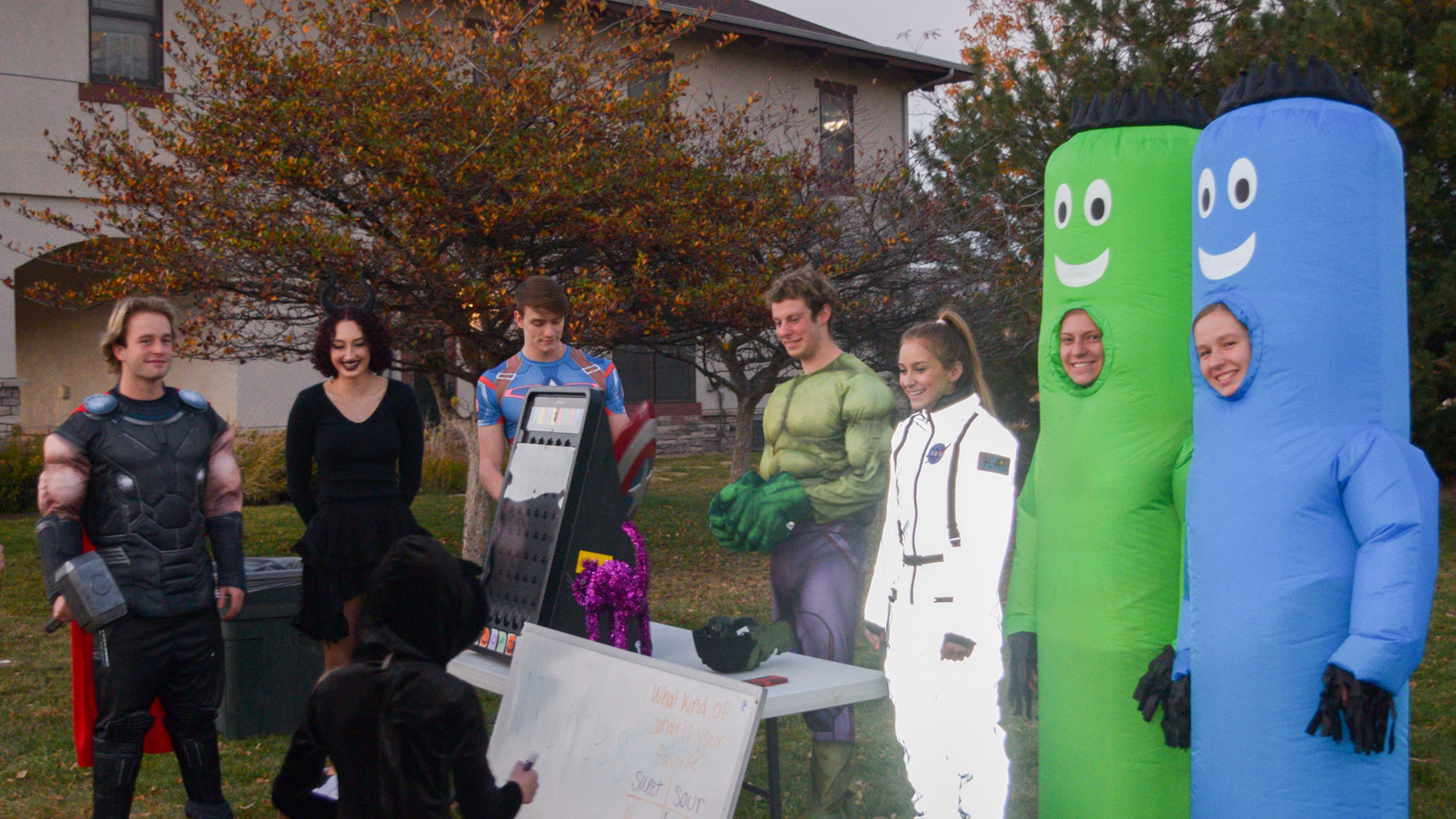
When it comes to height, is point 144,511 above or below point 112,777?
above

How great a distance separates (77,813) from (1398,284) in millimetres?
4864

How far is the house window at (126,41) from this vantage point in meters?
13.9

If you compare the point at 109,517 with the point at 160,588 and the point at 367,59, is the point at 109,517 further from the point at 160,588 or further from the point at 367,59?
the point at 367,59

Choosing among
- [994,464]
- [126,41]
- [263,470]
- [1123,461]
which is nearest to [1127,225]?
[1123,461]

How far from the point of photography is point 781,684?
119 inches

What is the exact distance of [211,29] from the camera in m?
7.94

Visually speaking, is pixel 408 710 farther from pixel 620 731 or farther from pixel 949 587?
pixel 949 587

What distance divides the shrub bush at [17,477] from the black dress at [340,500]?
422 inches

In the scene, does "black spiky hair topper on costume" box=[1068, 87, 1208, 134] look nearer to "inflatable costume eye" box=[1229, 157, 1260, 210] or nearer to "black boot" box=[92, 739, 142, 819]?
"inflatable costume eye" box=[1229, 157, 1260, 210]

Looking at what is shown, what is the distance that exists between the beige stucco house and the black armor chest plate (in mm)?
7946

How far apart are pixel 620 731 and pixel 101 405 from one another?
2106 mm

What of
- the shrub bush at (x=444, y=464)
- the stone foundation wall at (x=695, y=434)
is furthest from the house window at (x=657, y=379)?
the shrub bush at (x=444, y=464)

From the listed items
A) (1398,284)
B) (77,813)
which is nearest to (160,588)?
(77,813)

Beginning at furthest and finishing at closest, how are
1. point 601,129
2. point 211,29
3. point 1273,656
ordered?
point 601,129
point 211,29
point 1273,656
